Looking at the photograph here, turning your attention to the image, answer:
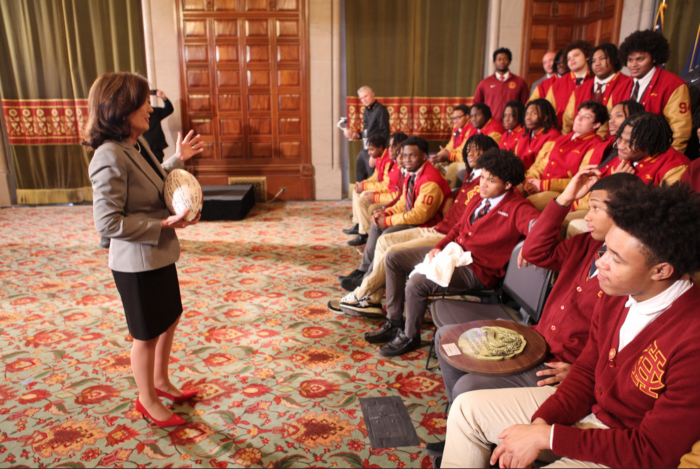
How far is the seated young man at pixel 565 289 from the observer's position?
158 centimetres

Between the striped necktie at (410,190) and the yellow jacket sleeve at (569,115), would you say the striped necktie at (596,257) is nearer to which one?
the striped necktie at (410,190)

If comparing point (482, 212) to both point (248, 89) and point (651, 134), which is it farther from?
point (248, 89)

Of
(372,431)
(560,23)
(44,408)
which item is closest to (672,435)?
(372,431)

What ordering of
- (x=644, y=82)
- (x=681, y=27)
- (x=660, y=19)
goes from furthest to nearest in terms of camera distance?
(x=681, y=27) < (x=660, y=19) < (x=644, y=82)

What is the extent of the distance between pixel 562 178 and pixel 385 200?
5.33 ft

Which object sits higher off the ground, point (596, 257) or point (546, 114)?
point (546, 114)

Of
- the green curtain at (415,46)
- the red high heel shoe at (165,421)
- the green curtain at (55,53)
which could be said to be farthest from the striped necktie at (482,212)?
the green curtain at (55,53)

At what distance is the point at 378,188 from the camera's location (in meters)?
4.89

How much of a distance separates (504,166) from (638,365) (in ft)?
4.79

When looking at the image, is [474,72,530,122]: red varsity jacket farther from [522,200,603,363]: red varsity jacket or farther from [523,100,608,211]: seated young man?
[522,200,603,363]: red varsity jacket

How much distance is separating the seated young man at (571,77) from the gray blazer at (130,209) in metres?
3.71

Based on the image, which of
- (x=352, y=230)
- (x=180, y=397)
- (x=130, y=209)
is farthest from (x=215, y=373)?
(x=352, y=230)

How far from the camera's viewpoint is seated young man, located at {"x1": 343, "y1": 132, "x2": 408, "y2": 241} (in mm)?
4398

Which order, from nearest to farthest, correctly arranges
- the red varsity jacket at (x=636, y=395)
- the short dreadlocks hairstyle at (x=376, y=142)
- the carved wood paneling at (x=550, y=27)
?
1. the red varsity jacket at (x=636, y=395)
2. the short dreadlocks hairstyle at (x=376, y=142)
3. the carved wood paneling at (x=550, y=27)
